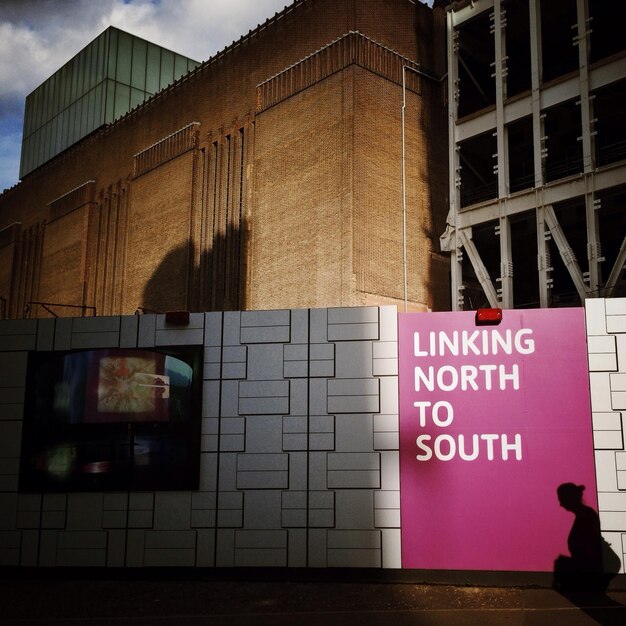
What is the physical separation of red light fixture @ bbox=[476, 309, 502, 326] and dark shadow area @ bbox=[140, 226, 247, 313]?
20.0 metres

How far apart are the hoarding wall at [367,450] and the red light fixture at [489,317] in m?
0.10

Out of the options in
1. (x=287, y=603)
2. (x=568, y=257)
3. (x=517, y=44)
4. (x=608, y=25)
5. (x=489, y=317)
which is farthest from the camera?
(x=517, y=44)

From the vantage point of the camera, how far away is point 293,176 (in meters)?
27.2

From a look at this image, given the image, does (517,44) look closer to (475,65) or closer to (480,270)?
(475,65)

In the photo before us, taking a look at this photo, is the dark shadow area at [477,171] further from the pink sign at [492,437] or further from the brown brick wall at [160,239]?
the pink sign at [492,437]

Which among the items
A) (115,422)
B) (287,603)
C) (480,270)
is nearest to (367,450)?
(287,603)

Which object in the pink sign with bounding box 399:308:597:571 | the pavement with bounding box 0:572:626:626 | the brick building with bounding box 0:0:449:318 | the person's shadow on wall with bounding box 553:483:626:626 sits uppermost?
the brick building with bounding box 0:0:449:318

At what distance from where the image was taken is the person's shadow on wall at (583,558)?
8125 millimetres

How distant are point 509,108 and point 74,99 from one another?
101 ft

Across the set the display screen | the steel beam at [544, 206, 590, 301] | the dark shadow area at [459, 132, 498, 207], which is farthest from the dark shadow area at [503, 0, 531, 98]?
the display screen

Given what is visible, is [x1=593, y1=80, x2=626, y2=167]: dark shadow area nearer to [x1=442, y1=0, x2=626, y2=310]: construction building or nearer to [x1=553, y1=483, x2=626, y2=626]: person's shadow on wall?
[x1=442, y1=0, x2=626, y2=310]: construction building

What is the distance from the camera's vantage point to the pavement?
23.8ft

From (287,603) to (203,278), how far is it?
2366 cm

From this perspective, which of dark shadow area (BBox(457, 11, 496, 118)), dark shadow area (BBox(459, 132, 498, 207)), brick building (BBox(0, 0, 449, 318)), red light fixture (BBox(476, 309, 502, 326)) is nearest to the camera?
red light fixture (BBox(476, 309, 502, 326))
